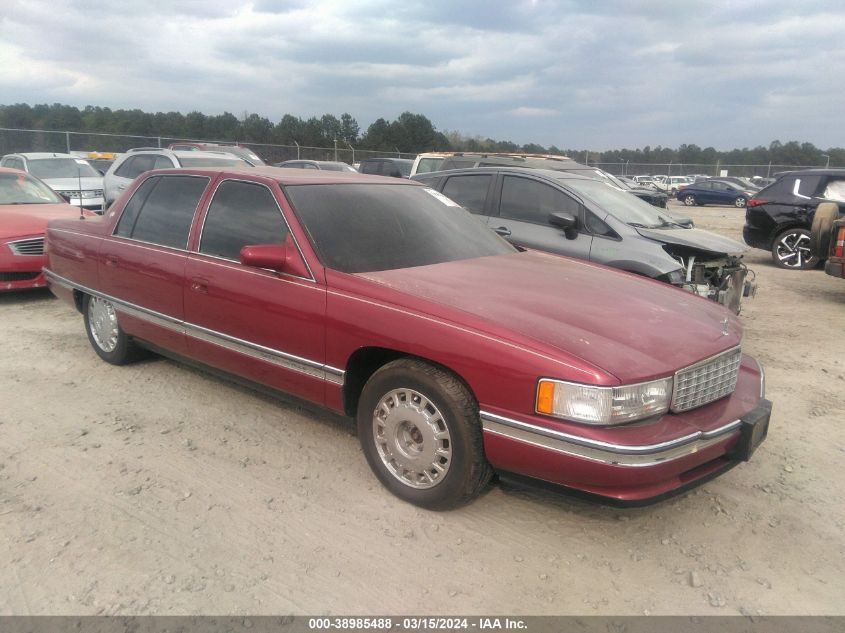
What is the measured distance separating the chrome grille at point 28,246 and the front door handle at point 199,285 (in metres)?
4.20

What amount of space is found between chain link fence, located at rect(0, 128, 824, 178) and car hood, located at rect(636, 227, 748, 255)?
2251 centimetres

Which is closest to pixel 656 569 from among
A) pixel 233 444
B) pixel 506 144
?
pixel 233 444

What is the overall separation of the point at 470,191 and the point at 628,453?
5.05 meters

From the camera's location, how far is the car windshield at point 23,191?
27.6 feet

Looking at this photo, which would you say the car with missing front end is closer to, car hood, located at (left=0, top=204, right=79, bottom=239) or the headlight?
car hood, located at (left=0, top=204, right=79, bottom=239)

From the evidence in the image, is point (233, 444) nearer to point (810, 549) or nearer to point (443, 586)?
point (443, 586)

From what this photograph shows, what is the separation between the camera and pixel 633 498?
2.71 metres

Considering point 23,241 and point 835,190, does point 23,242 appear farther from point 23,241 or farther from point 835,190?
point 835,190

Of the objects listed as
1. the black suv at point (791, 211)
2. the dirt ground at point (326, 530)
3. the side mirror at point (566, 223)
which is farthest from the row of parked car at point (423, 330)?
the black suv at point (791, 211)

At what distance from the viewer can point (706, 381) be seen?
304 cm

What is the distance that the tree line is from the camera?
3344 cm

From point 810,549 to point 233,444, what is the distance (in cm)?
308

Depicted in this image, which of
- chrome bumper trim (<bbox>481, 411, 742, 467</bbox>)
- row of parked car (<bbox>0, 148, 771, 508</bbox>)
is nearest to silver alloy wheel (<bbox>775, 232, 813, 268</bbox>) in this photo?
row of parked car (<bbox>0, 148, 771, 508</bbox>)

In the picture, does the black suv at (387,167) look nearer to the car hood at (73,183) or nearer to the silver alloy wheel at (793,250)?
the car hood at (73,183)
